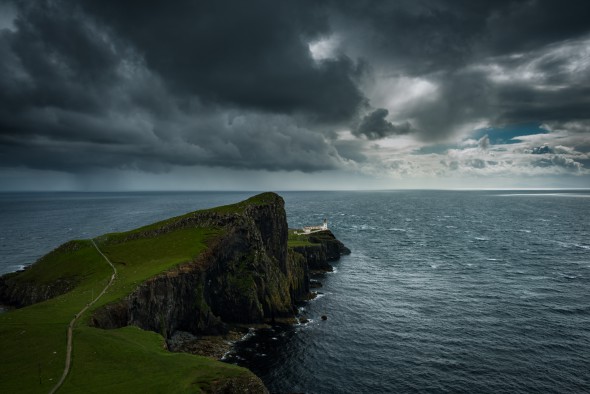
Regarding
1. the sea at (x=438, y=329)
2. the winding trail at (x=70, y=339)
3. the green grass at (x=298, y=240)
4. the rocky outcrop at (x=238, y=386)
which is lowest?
the sea at (x=438, y=329)

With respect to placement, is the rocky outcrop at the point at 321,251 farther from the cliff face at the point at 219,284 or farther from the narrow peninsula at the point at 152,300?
the cliff face at the point at 219,284

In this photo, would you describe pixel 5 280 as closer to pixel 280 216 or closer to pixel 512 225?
pixel 280 216

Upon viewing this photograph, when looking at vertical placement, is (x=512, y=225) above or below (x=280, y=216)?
below

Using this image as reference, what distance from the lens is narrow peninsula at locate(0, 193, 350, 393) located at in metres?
31.8

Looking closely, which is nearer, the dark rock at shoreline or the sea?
the sea

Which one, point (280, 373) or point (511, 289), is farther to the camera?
point (511, 289)

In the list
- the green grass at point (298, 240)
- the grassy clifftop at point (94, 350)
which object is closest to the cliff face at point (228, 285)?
the grassy clifftop at point (94, 350)

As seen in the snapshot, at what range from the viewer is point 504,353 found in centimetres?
5447

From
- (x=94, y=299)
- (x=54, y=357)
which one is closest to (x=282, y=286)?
(x=94, y=299)

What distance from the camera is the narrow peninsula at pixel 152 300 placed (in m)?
31.8

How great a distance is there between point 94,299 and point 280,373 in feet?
97.0

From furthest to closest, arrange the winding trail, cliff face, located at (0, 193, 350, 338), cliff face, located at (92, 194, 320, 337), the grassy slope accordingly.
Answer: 1. cliff face, located at (0, 193, 350, 338)
2. cliff face, located at (92, 194, 320, 337)
3. the grassy slope
4. the winding trail

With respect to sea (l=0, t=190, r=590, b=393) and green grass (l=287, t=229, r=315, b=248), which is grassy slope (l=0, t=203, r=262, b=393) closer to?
sea (l=0, t=190, r=590, b=393)

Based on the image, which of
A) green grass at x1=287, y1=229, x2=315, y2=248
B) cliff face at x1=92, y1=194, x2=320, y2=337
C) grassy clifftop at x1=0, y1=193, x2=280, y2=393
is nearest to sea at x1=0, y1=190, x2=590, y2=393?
cliff face at x1=92, y1=194, x2=320, y2=337
